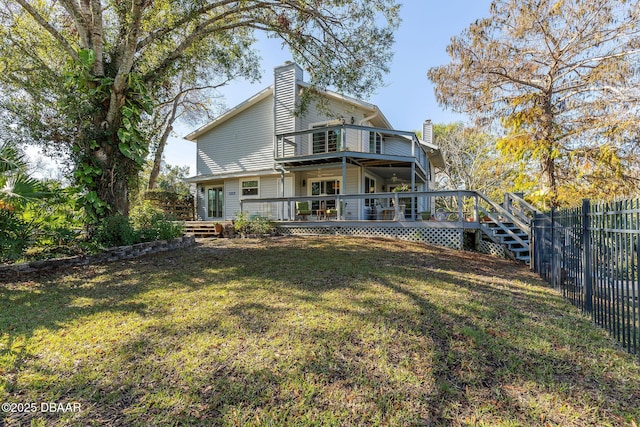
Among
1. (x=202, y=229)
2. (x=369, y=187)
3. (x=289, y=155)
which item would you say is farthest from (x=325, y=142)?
(x=202, y=229)

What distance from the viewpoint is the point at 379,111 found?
14.8 meters

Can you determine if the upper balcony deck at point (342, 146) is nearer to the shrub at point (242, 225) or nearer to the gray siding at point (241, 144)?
the gray siding at point (241, 144)

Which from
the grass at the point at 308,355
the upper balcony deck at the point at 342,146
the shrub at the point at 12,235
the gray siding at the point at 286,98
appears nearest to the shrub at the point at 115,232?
the shrub at the point at 12,235

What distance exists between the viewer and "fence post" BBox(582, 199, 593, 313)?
391 centimetres

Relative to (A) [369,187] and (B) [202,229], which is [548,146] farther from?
(B) [202,229]

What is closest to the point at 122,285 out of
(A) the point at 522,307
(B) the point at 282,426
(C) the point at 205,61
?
(B) the point at 282,426

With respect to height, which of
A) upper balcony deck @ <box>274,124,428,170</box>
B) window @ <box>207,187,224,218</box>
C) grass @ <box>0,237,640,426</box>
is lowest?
grass @ <box>0,237,640,426</box>

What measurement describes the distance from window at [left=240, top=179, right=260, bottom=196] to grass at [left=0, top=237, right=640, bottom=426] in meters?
11.3

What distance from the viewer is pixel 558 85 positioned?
10.3 metres

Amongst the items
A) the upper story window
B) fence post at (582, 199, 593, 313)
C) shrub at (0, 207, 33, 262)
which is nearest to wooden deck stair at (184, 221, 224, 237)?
the upper story window

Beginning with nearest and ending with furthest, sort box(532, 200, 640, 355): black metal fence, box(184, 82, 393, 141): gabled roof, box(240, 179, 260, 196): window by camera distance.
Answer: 1. box(532, 200, 640, 355): black metal fence
2. box(184, 82, 393, 141): gabled roof
3. box(240, 179, 260, 196): window

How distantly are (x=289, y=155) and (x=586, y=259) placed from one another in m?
12.7

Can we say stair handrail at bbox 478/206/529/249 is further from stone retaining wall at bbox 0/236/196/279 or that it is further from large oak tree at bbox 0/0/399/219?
stone retaining wall at bbox 0/236/196/279

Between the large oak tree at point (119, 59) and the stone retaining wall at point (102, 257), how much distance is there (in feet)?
4.03
